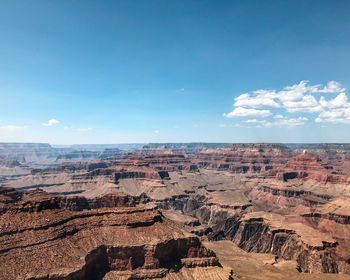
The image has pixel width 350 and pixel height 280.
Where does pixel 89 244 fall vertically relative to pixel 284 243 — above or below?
above

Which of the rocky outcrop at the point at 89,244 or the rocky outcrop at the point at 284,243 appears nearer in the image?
the rocky outcrop at the point at 89,244

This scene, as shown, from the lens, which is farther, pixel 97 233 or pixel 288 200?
pixel 288 200

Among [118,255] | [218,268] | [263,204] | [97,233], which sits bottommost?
[263,204]

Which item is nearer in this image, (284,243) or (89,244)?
(89,244)

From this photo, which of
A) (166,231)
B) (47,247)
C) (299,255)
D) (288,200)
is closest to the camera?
(47,247)

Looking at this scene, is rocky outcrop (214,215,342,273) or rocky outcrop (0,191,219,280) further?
rocky outcrop (214,215,342,273)

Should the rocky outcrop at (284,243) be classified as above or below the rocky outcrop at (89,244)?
below

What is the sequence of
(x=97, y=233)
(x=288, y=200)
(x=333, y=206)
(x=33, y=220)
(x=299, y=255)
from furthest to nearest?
(x=288, y=200), (x=333, y=206), (x=299, y=255), (x=97, y=233), (x=33, y=220)

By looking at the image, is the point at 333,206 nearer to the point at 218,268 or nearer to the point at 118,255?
the point at 218,268

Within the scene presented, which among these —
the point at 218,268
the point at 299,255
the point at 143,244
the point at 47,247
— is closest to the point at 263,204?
the point at 299,255

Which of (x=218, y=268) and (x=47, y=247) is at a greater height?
(x=47, y=247)

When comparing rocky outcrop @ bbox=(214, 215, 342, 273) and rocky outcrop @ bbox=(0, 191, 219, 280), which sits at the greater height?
rocky outcrop @ bbox=(0, 191, 219, 280)
